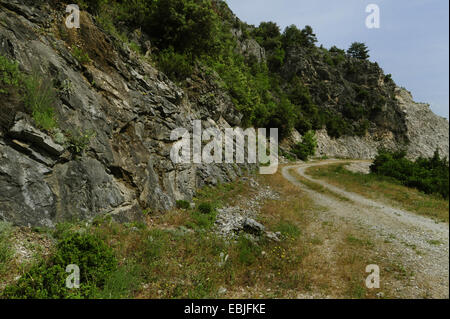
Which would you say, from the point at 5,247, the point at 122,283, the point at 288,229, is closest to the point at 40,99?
the point at 5,247

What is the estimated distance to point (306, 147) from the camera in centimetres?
4797

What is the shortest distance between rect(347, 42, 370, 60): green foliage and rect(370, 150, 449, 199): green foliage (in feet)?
293

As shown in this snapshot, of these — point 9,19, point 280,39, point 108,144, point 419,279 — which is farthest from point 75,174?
point 280,39

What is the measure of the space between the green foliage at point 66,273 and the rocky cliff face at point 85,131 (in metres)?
1.68

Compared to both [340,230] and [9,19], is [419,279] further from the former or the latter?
[9,19]

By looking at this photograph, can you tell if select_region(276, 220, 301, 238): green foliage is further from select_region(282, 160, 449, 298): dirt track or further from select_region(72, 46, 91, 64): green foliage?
select_region(72, 46, 91, 64): green foliage

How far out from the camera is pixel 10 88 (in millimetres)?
6664

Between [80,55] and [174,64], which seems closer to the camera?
[80,55]

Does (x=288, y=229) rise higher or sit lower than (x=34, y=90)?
lower

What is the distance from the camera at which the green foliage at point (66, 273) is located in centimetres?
448

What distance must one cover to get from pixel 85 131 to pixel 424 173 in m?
22.0

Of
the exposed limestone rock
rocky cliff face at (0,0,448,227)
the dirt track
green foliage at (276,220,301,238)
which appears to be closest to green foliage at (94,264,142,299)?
rocky cliff face at (0,0,448,227)

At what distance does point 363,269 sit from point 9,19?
1704 centimetres

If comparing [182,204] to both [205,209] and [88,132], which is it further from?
[88,132]
